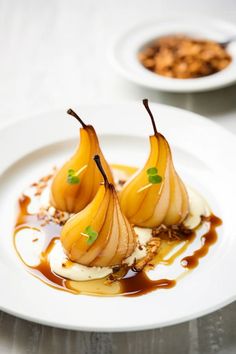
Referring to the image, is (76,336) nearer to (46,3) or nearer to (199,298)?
(199,298)

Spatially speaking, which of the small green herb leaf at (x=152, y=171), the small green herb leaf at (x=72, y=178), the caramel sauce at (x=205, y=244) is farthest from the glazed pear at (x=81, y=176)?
the caramel sauce at (x=205, y=244)

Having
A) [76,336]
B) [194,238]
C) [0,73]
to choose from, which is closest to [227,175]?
[194,238]

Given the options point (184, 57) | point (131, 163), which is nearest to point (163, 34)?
point (184, 57)

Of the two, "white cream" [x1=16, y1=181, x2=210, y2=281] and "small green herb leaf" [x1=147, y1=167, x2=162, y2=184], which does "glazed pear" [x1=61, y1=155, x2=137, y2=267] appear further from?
"small green herb leaf" [x1=147, y1=167, x2=162, y2=184]

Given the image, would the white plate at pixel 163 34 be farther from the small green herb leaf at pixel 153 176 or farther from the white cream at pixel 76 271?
the white cream at pixel 76 271

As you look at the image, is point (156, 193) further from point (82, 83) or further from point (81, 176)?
point (82, 83)

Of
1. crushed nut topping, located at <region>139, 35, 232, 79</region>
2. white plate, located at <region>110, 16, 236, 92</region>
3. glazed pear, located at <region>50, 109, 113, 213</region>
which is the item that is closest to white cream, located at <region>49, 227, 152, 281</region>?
glazed pear, located at <region>50, 109, 113, 213</region>

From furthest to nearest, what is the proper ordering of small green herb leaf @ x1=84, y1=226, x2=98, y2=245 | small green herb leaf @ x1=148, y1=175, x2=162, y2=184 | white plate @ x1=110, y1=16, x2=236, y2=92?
white plate @ x1=110, y1=16, x2=236, y2=92 → small green herb leaf @ x1=148, y1=175, x2=162, y2=184 → small green herb leaf @ x1=84, y1=226, x2=98, y2=245
